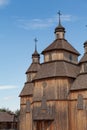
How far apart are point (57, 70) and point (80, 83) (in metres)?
3.55

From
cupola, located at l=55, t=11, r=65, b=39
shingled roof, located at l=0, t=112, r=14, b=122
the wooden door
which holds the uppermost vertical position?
cupola, located at l=55, t=11, r=65, b=39

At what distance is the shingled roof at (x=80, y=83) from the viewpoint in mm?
35528

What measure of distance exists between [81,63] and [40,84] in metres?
6.30

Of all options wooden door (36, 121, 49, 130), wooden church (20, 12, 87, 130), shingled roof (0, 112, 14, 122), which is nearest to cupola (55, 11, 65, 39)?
wooden church (20, 12, 87, 130)

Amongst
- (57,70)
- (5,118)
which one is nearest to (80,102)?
(57,70)

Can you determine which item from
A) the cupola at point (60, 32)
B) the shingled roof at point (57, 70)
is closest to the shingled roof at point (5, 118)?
the shingled roof at point (57, 70)

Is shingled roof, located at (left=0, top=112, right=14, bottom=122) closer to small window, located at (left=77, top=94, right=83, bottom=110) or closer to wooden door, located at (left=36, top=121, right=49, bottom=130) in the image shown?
wooden door, located at (left=36, top=121, right=49, bottom=130)

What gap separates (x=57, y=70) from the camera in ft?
123

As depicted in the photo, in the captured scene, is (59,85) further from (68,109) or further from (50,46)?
(50,46)

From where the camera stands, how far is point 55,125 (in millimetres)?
34906

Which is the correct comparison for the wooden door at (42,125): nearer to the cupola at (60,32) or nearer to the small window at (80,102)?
the small window at (80,102)

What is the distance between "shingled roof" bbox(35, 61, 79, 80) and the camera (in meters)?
37.1

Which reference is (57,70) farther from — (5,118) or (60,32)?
(5,118)

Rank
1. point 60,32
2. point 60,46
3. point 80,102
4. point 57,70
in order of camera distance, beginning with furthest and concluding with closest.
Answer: point 60,32 < point 60,46 < point 57,70 < point 80,102
